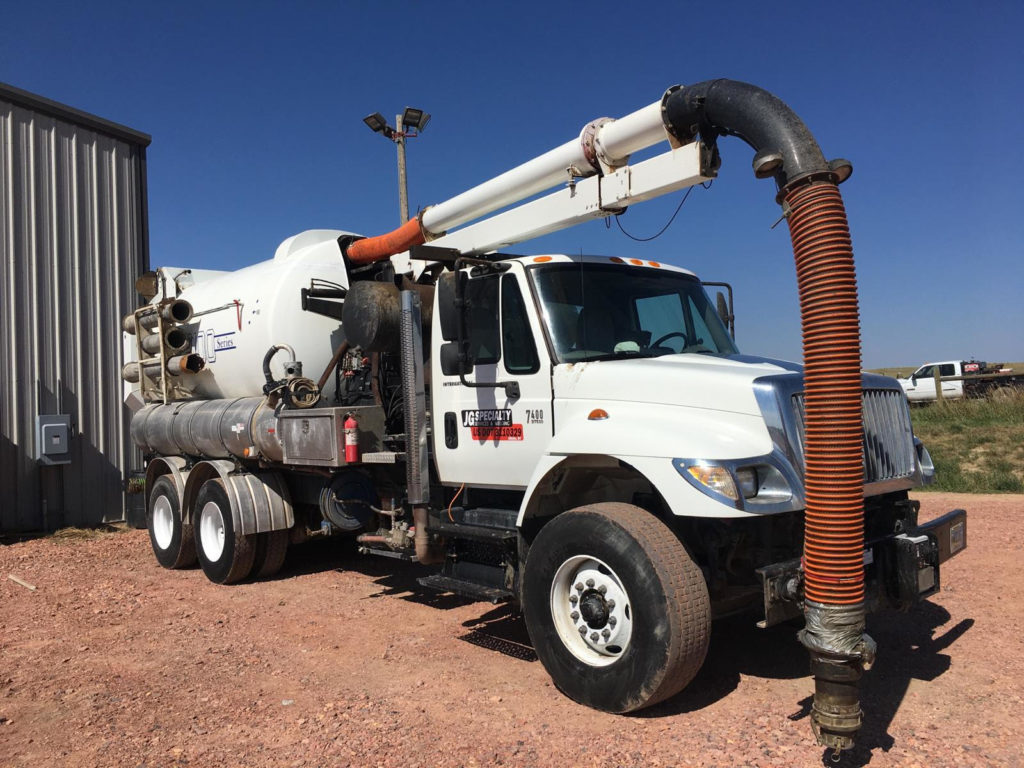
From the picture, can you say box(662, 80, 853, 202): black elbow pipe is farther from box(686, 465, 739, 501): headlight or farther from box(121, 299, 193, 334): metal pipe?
box(121, 299, 193, 334): metal pipe

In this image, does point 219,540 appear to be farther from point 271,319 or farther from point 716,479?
point 716,479

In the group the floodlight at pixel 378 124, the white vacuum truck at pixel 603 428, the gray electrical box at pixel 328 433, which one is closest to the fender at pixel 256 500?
the white vacuum truck at pixel 603 428

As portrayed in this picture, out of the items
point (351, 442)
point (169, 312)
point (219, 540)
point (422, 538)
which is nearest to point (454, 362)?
point (422, 538)

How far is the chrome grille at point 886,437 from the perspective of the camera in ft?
16.0

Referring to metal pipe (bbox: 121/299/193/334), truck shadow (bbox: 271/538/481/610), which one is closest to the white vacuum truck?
truck shadow (bbox: 271/538/481/610)

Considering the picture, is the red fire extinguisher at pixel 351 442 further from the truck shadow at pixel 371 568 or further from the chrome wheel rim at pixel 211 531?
the chrome wheel rim at pixel 211 531

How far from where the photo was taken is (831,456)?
12.2 feet

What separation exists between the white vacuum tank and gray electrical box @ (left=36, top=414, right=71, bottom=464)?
4171 millimetres

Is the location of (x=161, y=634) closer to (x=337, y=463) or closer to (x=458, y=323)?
(x=337, y=463)

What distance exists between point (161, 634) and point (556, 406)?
378 centimetres

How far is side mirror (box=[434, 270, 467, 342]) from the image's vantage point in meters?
5.56

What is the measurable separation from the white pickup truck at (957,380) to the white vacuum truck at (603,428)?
1983 cm

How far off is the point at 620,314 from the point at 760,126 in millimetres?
1856

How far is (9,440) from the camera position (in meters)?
11.8
